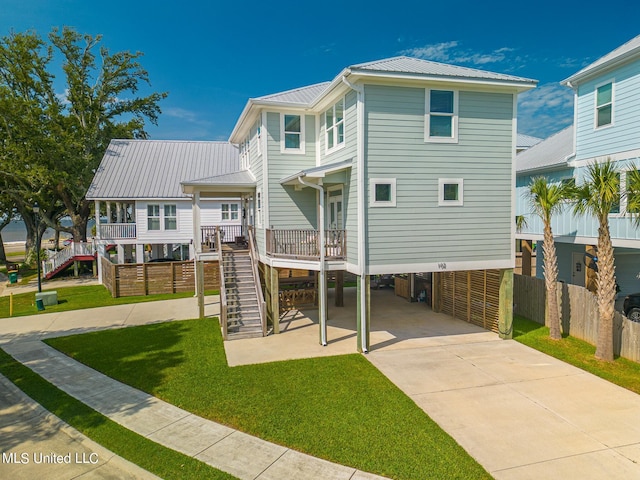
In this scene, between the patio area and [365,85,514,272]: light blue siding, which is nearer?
[365,85,514,272]: light blue siding

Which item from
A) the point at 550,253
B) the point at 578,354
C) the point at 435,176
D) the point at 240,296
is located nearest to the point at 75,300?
the point at 240,296

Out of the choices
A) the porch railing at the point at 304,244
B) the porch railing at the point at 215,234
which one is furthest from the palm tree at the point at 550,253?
the porch railing at the point at 215,234

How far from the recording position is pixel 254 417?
7543 mm

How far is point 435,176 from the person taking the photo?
37.7 feet

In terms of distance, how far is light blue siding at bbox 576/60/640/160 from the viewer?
12797 mm

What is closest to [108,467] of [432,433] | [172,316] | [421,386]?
[432,433]

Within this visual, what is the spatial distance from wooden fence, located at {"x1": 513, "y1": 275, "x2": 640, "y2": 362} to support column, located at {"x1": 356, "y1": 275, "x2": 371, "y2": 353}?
6.25 metres

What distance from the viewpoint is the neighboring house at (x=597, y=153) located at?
1283 centimetres

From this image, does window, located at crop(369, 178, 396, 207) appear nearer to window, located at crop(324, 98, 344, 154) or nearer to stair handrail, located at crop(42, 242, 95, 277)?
window, located at crop(324, 98, 344, 154)

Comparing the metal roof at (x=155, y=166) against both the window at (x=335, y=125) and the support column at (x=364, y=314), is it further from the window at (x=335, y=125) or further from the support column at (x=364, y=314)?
the support column at (x=364, y=314)

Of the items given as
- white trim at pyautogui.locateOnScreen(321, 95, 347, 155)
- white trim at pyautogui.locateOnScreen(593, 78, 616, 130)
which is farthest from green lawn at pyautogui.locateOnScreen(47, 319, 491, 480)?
white trim at pyautogui.locateOnScreen(593, 78, 616, 130)

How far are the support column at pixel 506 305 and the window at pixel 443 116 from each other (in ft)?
14.8

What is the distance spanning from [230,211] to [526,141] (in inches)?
816

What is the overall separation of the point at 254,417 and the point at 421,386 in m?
3.80
